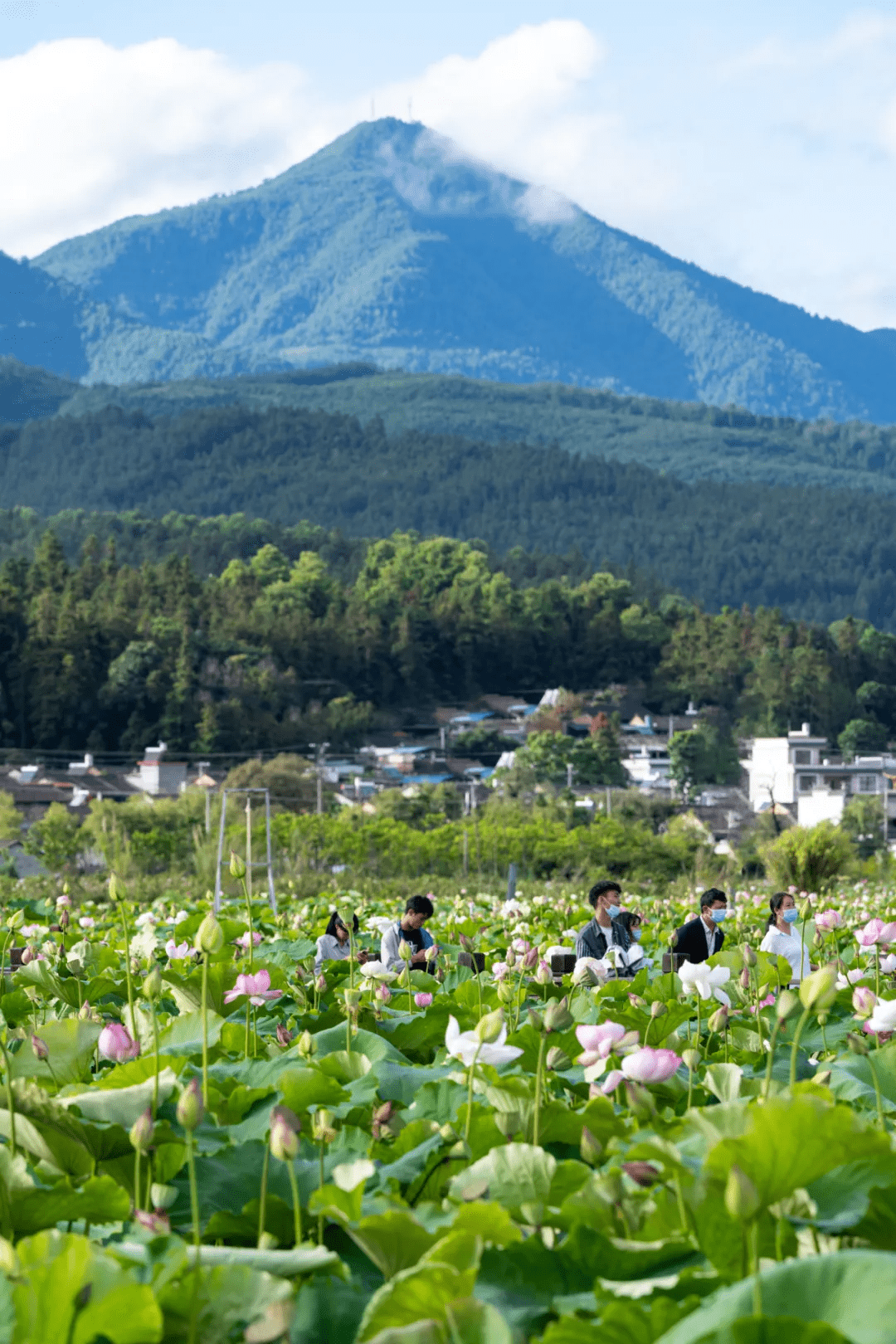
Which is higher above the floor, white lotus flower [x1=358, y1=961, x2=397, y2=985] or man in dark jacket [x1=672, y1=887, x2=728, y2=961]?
white lotus flower [x1=358, y1=961, x2=397, y2=985]

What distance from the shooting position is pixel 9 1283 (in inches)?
72.1

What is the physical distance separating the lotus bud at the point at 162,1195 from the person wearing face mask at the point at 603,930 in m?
4.93

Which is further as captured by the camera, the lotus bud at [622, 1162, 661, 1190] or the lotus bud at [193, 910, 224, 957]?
the lotus bud at [193, 910, 224, 957]

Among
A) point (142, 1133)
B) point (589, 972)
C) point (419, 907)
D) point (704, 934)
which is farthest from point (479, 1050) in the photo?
point (704, 934)

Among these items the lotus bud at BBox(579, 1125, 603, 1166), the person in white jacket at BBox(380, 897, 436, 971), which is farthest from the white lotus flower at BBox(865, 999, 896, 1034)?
the person in white jacket at BBox(380, 897, 436, 971)

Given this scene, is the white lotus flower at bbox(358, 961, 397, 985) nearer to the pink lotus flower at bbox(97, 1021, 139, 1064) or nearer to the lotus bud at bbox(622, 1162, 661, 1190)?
the pink lotus flower at bbox(97, 1021, 139, 1064)

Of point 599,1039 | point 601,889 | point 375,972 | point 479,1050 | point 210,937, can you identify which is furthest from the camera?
point 601,889

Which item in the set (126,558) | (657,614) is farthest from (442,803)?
(126,558)

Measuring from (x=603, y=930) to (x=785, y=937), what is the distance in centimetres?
113

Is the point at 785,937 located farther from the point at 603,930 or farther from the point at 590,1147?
the point at 590,1147

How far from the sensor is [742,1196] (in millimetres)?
1837

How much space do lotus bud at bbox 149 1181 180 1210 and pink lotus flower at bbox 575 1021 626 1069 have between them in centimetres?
77

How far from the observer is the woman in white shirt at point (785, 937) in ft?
20.9

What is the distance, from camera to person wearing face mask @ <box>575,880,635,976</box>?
7.73 metres
